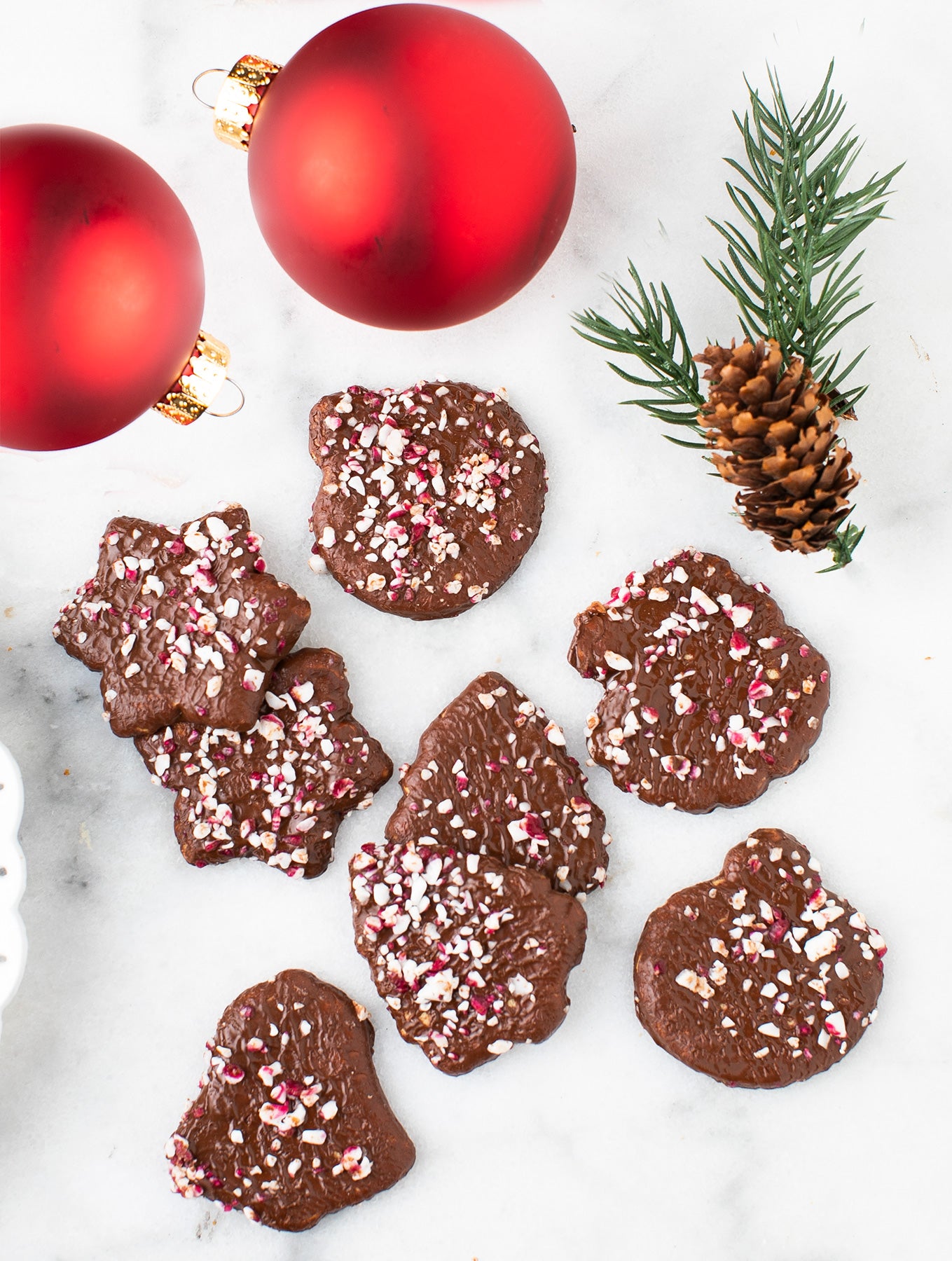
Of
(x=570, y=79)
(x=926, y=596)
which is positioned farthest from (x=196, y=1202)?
(x=570, y=79)

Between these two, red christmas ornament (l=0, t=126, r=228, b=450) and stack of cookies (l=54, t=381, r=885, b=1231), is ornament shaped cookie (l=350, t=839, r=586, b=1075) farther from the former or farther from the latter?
red christmas ornament (l=0, t=126, r=228, b=450)

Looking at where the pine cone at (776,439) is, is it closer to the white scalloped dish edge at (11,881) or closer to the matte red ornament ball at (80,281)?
the matte red ornament ball at (80,281)

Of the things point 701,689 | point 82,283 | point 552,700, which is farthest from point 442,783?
point 82,283

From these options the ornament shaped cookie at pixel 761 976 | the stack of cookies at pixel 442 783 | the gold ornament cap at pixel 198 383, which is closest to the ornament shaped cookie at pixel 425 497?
the stack of cookies at pixel 442 783

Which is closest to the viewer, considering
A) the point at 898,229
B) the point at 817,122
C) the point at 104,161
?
the point at 104,161

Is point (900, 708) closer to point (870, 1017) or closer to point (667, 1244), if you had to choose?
point (870, 1017)

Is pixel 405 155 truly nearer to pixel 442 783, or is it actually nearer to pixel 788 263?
pixel 788 263

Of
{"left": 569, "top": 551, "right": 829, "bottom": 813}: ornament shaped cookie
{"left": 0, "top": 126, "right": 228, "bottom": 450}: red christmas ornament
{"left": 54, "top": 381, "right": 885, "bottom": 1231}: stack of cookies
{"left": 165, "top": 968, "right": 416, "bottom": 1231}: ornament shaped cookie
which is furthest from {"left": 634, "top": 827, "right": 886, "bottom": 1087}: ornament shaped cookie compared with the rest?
{"left": 0, "top": 126, "right": 228, "bottom": 450}: red christmas ornament
